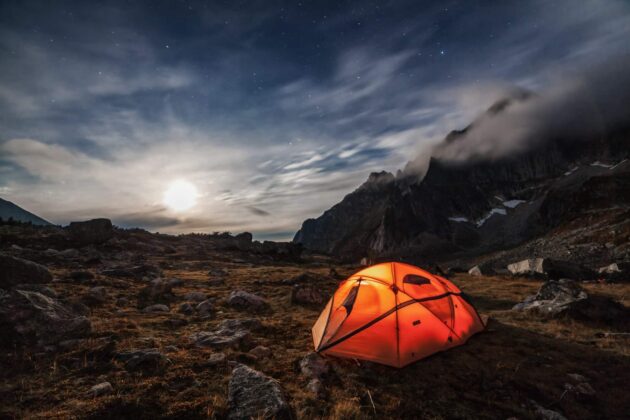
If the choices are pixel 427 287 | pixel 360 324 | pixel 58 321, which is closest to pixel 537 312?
pixel 427 287

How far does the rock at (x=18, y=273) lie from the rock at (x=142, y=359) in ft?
24.8

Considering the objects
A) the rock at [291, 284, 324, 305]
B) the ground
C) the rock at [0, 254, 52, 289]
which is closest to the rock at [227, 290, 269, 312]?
the rock at [291, 284, 324, 305]

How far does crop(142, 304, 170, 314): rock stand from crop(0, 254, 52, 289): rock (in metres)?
4.81

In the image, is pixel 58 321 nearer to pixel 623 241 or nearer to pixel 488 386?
pixel 488 386

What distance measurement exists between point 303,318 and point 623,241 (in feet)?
305

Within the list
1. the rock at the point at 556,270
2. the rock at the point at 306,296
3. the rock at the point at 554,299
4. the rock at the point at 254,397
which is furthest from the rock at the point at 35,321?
the rock at the point at 556,270

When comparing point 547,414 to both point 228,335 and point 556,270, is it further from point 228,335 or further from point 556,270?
point 556,270

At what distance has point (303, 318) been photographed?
13000mm

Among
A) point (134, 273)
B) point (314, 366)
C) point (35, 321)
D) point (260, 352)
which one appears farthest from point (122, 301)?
point (314, 366)

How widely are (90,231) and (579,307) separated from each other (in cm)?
4090

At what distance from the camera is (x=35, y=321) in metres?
8.58

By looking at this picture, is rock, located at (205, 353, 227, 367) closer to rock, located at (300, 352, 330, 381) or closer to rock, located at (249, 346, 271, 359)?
rock, located at (249, 346, 271, 359)

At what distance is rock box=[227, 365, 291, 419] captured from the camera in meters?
5.64

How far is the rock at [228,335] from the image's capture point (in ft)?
30.3
